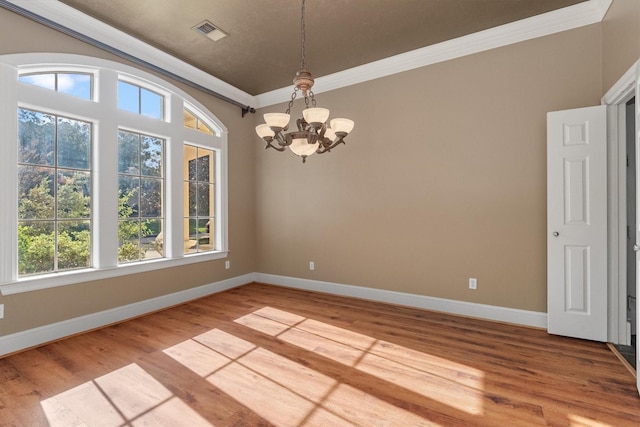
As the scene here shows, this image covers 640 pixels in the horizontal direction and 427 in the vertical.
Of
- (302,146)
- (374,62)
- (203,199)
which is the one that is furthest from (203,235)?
(374,62)

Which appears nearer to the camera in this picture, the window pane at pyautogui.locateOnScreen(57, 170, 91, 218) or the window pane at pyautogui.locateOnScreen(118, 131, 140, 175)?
the window pane at pyautogui.locateOnScreen(57, 170, 91, 218)

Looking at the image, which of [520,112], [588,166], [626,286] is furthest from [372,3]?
[626,286]

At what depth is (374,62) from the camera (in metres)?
3.97

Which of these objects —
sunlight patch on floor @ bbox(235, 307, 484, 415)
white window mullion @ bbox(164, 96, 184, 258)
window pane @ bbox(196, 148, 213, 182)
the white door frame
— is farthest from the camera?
window pane @ bbox(196, 148, 213, 182)

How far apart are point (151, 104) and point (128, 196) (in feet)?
3.96

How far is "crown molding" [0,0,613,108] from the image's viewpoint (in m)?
2.83

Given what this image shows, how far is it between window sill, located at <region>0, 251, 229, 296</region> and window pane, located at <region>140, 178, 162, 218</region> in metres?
0.61

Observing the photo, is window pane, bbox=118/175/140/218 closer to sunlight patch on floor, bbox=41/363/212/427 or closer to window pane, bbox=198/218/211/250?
window pane, bbox=198/218/211/250

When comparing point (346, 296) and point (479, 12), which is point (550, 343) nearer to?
point (346, 296)

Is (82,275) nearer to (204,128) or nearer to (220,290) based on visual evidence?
(220,290)

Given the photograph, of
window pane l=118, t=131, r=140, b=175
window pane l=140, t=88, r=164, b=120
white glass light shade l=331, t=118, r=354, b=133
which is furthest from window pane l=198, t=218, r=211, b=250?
white glass light shade l=331, t=118, r=354, b=133

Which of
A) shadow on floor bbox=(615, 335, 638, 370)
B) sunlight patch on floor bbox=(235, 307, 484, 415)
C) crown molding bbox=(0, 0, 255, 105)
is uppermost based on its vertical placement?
crown molding bbox=(0, 0, 255, 105)

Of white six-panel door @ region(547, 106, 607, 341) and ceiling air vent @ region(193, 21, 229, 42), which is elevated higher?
ceiling air vent @ region(193, 21, 229, 42)

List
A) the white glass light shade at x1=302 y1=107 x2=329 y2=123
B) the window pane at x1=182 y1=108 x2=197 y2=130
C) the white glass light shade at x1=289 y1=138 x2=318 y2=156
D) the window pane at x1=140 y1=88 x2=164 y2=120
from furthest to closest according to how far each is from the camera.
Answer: the window pane at x1=182 y1=108 x2=197 y2=130 → the window pane at x1=140 y1=88 x2=164 y2=120 → the white glass light shade at x1=289 y1=138 x2=318 y2=156 → the white glass light shade at x1=302 y1=107 x2=329 y2=123
